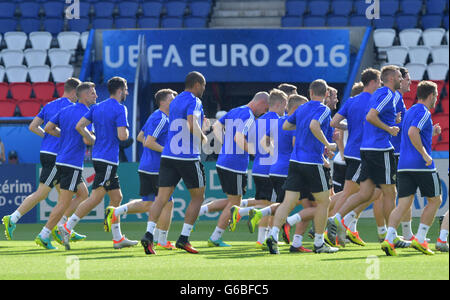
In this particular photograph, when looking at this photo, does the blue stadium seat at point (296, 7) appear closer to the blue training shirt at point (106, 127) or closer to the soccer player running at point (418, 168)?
the blue training shirt at point (106, 127)

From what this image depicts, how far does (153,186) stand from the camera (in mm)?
10969

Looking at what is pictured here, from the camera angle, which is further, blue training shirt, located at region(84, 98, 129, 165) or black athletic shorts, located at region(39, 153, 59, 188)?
black athletic shorts, located at region(39, 153, 59, 188)

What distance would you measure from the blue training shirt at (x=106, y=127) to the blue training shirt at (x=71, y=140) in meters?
0.23

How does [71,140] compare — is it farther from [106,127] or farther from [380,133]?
[380,133]

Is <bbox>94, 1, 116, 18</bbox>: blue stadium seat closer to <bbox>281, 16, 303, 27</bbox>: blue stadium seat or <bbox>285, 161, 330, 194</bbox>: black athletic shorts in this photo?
<bbox>281, 16, 303, 27</bbox>: blue stadium seat

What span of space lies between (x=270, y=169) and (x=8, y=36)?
14.1 meters

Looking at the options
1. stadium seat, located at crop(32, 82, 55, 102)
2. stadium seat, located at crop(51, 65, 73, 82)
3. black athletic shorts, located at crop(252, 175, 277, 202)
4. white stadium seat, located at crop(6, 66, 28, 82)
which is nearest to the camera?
black athletic shorts, located at crop(252, 175, 277, 202)

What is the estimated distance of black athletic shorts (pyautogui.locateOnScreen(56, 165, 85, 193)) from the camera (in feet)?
35.1

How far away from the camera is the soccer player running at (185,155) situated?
9461 millimetres

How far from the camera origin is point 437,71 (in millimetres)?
20672

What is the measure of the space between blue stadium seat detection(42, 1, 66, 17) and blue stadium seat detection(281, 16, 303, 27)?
617cm

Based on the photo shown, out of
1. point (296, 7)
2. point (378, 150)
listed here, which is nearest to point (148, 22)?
point (296, 7)

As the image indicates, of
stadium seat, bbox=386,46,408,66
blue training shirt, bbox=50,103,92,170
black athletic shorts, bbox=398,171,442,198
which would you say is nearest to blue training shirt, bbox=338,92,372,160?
black athletic shorts, bbox=398,171,442,198

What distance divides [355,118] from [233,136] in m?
1.48
